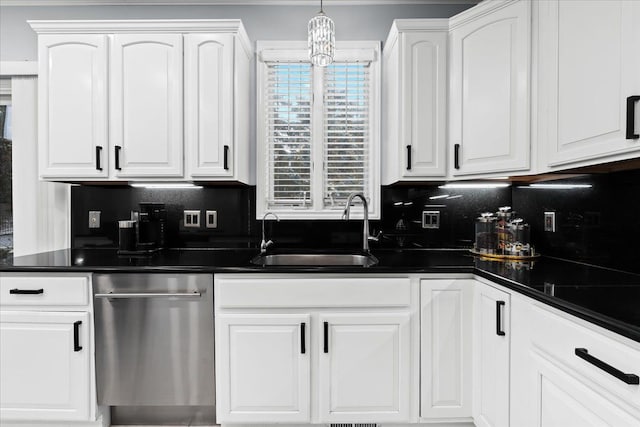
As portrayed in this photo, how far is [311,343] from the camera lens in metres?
1.67

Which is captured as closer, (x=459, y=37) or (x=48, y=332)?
(x=48, y=332)

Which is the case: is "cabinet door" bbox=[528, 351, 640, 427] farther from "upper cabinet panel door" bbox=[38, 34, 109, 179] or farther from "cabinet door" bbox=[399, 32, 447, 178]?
"upper cabinet panel door" bbox=[38, 34, 109, 179]

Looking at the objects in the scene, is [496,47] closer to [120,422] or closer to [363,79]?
[363,79]

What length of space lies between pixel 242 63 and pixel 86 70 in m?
0.87

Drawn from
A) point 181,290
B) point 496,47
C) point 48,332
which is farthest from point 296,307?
point 496,47

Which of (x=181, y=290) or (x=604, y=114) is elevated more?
(x=604, y=114)

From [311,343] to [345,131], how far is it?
4.50 feet

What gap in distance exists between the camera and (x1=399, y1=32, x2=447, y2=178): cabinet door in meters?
1.94

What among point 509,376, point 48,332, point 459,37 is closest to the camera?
point 509,376

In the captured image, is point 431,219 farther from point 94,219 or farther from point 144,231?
point 94,219

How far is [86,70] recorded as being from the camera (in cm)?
195

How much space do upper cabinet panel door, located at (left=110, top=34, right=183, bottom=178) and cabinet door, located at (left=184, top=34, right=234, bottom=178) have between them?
6 cm

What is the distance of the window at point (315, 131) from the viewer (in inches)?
90.7

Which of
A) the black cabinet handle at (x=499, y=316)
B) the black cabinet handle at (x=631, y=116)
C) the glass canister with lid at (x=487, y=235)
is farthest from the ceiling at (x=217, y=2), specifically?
the black cabinet handle at (x=499, y=316)
